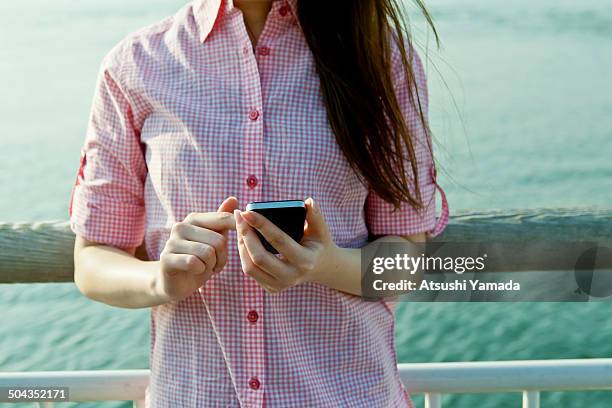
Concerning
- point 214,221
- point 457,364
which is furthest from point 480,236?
point 214,221

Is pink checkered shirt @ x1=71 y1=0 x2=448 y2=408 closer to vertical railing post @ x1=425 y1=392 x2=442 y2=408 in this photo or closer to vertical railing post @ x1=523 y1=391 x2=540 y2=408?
vertical railing post @ x1=425 y1=392 x2=442 y2=408

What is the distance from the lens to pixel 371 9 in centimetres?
125

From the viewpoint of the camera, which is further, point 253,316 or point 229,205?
point 253,316

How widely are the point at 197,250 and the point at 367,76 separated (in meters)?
0.38

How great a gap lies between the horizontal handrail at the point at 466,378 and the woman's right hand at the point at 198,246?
17.1 inches

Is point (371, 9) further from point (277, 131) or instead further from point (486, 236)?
point (486, 236)

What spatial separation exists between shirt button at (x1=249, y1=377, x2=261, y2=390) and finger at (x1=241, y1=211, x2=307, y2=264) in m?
0.21

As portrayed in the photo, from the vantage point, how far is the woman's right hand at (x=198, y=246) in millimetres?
1060

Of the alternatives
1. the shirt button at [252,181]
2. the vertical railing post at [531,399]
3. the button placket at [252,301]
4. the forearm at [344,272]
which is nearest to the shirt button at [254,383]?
the button placket at [252,301]

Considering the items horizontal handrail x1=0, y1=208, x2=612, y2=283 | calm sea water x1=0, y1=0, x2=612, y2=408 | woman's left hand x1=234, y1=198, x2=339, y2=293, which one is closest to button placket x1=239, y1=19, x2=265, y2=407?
woman's left hand x1=234, y1=198, x2=339, y2=293

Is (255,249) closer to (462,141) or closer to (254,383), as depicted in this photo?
(254,383)

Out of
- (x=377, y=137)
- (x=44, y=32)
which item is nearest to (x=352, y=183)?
(x=377, y=137)

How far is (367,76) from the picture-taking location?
1251mm

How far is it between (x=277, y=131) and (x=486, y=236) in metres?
0.49
